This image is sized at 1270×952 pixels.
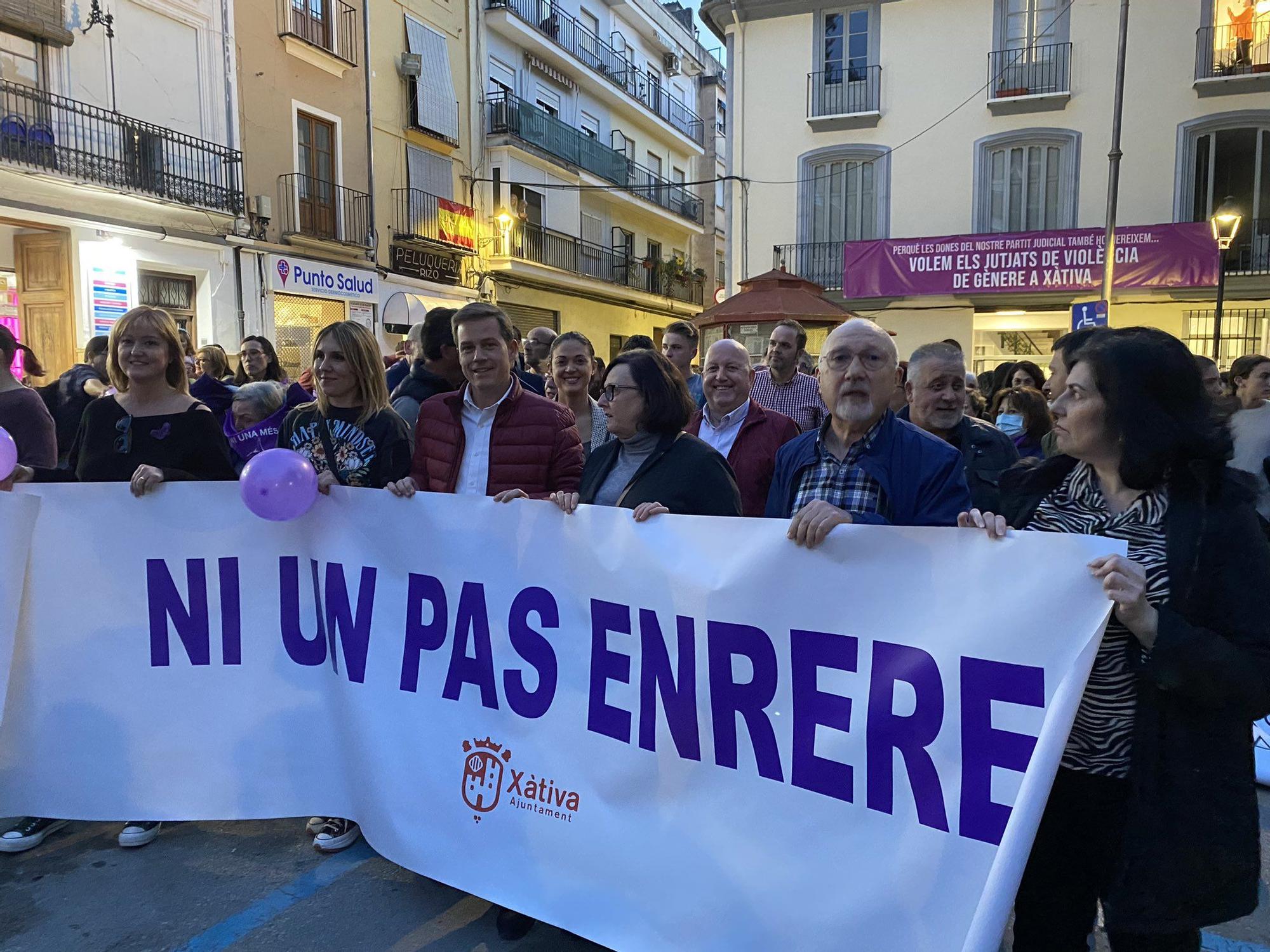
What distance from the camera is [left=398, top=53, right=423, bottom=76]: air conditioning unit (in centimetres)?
1808

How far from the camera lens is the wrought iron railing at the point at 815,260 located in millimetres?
17875

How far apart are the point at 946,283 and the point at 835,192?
135 inches

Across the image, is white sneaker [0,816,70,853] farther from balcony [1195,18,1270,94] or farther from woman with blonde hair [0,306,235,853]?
balcony [1195,18,1270,94]

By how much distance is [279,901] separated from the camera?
2750 millimetres

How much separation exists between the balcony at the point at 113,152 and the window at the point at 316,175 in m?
1.60

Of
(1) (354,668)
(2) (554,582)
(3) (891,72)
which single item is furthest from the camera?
(3) (891,72)

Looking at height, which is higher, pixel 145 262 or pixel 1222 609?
pixel 145 262

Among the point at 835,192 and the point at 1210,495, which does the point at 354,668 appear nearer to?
the point at 1210,495

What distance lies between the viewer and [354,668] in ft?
9.64

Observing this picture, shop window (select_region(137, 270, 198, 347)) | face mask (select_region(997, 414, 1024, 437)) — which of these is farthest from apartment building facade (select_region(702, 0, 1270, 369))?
face mask (select_region(997, 414, 1024, 437))

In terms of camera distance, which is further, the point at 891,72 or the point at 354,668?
the point at 891,72

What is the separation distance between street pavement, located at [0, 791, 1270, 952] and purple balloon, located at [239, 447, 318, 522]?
116 centimetres

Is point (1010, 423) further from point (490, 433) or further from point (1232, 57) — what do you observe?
point (1232, 57)

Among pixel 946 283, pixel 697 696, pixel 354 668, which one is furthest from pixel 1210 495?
pixel 946 283
